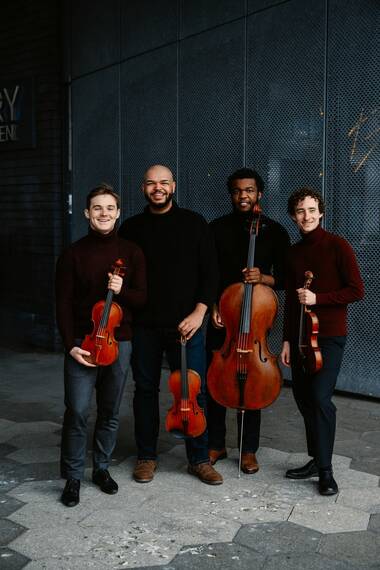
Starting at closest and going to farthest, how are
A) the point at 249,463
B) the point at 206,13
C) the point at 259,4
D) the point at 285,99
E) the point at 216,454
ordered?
the point at 249,463, the point at 216,454, the point at 285,99, the point at 259,4, the point at 206,13

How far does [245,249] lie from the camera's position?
424 centimetres

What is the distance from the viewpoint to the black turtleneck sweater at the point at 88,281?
3764mm

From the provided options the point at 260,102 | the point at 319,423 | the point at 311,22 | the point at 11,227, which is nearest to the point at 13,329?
the point at 11,227

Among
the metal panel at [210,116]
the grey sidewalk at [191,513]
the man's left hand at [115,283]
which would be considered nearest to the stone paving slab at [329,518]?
the grey sidewalk at [191,513]

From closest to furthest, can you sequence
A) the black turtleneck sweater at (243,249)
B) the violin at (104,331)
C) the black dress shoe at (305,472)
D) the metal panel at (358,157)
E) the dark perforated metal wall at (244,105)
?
1. the violin at (104,331)
2. the black dress shoe at (305,472)
3. the black turtleneck sweater at (243,249)
4. the metal panel at (358,157)
5. the dark perforated metal wall at (244,105)

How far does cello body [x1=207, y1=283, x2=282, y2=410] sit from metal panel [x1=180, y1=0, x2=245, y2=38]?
368 centimetres

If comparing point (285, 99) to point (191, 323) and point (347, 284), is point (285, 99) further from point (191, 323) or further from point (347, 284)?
point (191, 323)

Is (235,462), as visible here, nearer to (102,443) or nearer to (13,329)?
(102,443)

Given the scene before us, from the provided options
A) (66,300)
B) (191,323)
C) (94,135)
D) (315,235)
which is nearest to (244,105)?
(94,135)

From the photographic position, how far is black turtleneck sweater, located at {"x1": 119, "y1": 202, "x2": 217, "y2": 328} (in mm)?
4023

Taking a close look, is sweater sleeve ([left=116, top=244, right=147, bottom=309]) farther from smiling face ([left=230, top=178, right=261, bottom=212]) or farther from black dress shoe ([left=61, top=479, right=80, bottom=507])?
black dress shoe ([left=61, top=479, right=80, bottom=507])

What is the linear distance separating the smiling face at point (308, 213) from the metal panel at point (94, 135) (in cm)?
429

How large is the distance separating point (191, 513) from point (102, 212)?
5.39 ft

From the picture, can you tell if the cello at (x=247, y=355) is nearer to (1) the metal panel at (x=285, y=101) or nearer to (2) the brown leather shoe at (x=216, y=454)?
(2) the brown leather shoe at (x=216, y=454)
